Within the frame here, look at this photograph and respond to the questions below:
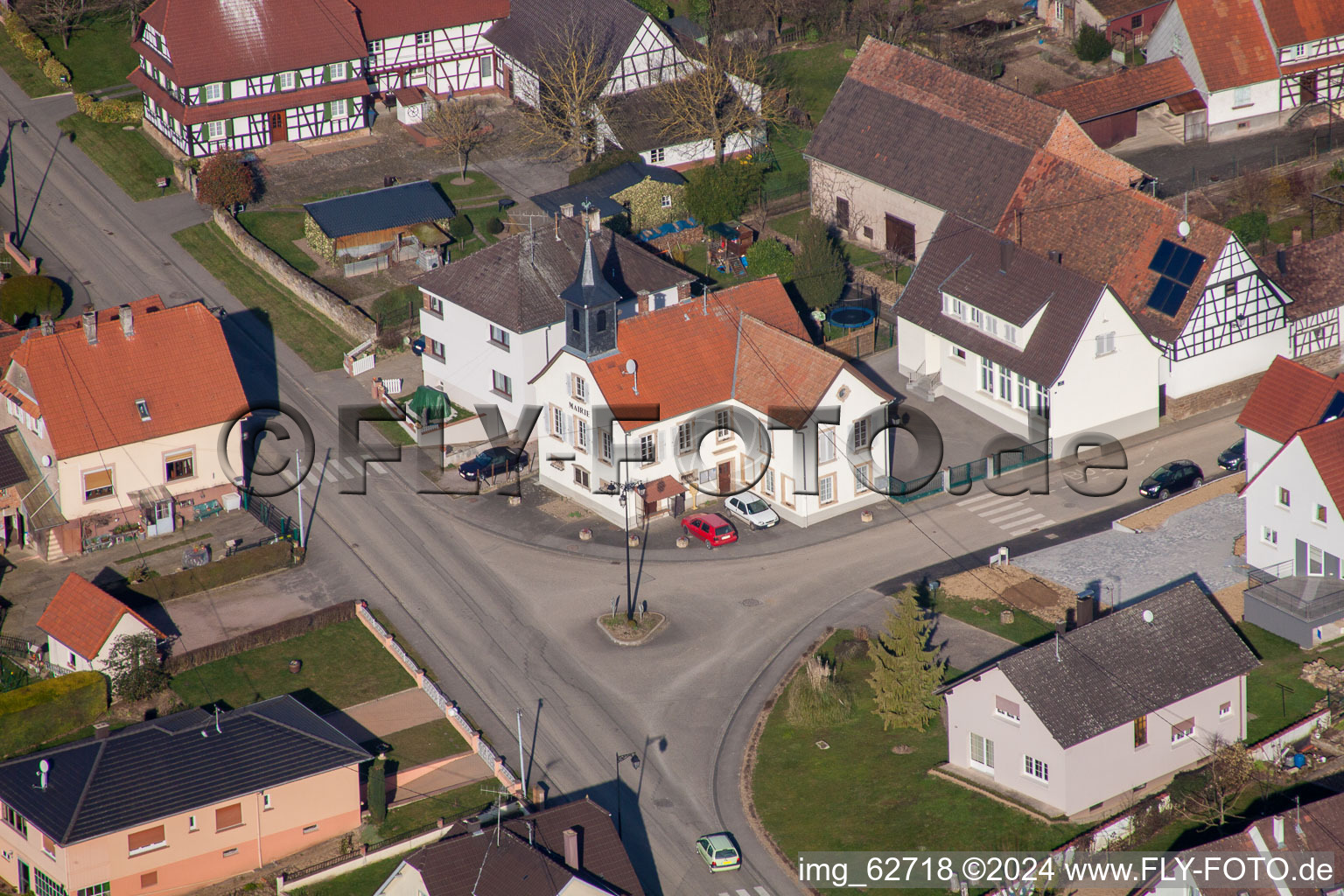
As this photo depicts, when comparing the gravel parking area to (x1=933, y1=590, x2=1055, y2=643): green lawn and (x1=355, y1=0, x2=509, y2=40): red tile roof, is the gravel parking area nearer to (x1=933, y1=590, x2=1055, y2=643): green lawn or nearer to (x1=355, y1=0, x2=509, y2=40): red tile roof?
(x1=933, y1=590, x2=1055, y2=643): green lawn

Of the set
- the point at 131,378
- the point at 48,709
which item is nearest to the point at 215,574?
the point at 48,709

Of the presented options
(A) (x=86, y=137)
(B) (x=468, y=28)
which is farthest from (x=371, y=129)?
(A) (x=86, y=137)

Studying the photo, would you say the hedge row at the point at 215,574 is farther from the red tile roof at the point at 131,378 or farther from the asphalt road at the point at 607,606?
the red tile roof at the point at 131,378

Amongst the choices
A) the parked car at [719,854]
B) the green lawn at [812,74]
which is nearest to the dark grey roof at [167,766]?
the parked car at [719,854]

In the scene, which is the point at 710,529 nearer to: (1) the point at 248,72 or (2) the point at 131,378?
(2) the point at 131,378

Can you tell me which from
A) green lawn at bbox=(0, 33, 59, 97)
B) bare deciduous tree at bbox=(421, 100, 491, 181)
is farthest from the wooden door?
green lawn at bbox=(0, 33, 59, 97)
